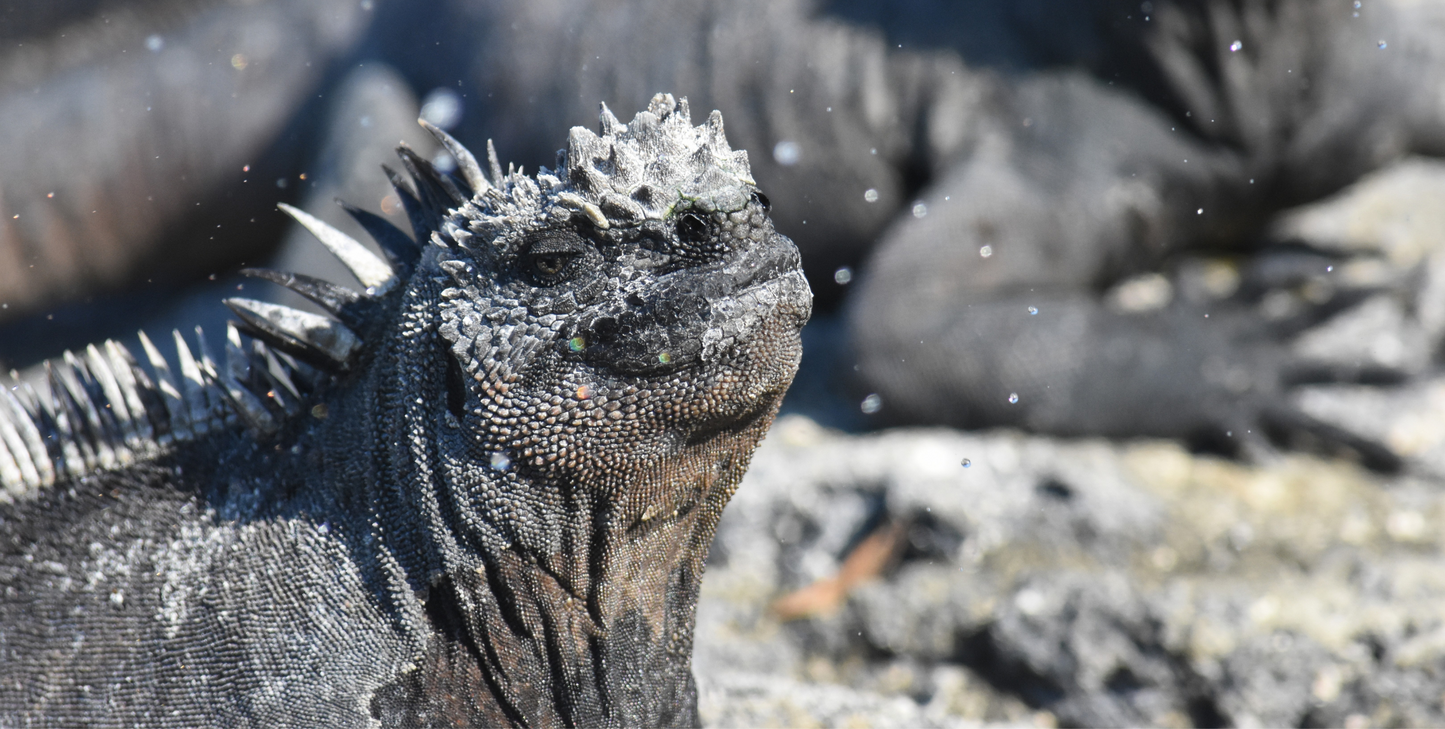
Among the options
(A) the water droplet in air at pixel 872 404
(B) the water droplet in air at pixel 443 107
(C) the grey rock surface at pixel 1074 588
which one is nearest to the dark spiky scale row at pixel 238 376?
(C) the grey rock surface at pixel 1074 588

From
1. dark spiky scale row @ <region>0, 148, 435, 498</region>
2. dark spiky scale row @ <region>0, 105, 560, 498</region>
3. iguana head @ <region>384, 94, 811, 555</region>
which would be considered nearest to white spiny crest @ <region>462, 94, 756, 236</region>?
iguana head @ <region>384, 94, 811, 555</region>

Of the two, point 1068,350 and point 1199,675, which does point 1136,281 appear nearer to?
point 1068,350

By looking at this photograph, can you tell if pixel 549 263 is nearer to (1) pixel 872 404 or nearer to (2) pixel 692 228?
(2) pixel 692 228

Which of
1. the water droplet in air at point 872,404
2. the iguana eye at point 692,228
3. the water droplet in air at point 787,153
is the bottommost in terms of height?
the iguana eye at point 692,228

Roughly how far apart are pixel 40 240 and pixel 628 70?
9.32 ft

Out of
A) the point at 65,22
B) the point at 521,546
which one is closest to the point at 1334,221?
the point at 521,546

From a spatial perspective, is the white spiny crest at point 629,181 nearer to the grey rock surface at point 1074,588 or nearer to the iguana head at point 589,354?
the iguana head at point 589,354

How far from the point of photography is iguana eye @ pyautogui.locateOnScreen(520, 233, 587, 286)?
1.51 meters

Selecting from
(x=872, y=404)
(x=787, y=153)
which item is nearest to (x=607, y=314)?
(x=872, y=404)

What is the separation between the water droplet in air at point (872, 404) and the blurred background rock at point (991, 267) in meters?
0.02

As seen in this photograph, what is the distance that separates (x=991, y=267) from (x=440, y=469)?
10.1 feet

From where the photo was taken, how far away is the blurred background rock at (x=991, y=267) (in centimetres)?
312

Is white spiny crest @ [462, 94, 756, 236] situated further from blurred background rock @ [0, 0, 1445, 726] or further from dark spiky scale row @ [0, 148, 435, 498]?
blurred background rock @ [0, 0, 1445, 726]

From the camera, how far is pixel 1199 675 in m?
2.85
